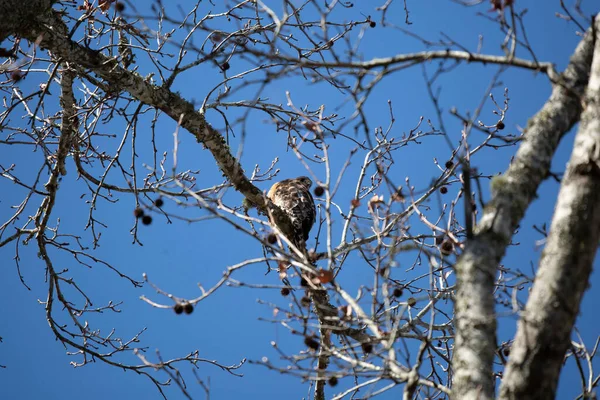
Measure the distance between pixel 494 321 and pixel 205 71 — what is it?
6290 centimetres

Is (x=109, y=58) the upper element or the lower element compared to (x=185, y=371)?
lower

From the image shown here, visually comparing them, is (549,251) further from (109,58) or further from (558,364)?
(109,58)

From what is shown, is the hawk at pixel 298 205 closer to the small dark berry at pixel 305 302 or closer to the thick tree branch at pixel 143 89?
the thick tree branch at pixel 143 89

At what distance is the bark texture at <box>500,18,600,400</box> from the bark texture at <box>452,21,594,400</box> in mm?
119

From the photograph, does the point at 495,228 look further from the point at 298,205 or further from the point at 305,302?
the point at 298,205

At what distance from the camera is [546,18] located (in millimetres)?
63062

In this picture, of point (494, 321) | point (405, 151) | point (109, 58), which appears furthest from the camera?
point (405, 151)

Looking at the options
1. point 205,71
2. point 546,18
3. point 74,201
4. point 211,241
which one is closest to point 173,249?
point 211,241

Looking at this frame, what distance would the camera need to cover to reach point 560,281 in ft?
7.59

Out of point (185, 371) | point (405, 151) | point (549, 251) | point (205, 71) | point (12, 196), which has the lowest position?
point (549, 251)

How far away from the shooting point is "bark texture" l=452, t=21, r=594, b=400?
2.40 metres

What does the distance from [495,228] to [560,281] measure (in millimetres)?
299

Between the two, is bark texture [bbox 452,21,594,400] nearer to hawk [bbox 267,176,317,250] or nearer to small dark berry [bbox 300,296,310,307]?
small dark berry [bbox 300,296,310,307]

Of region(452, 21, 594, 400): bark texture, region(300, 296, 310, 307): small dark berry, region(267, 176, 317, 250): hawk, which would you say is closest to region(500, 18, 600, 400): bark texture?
region(452, 21, 594, 400): bark texture
